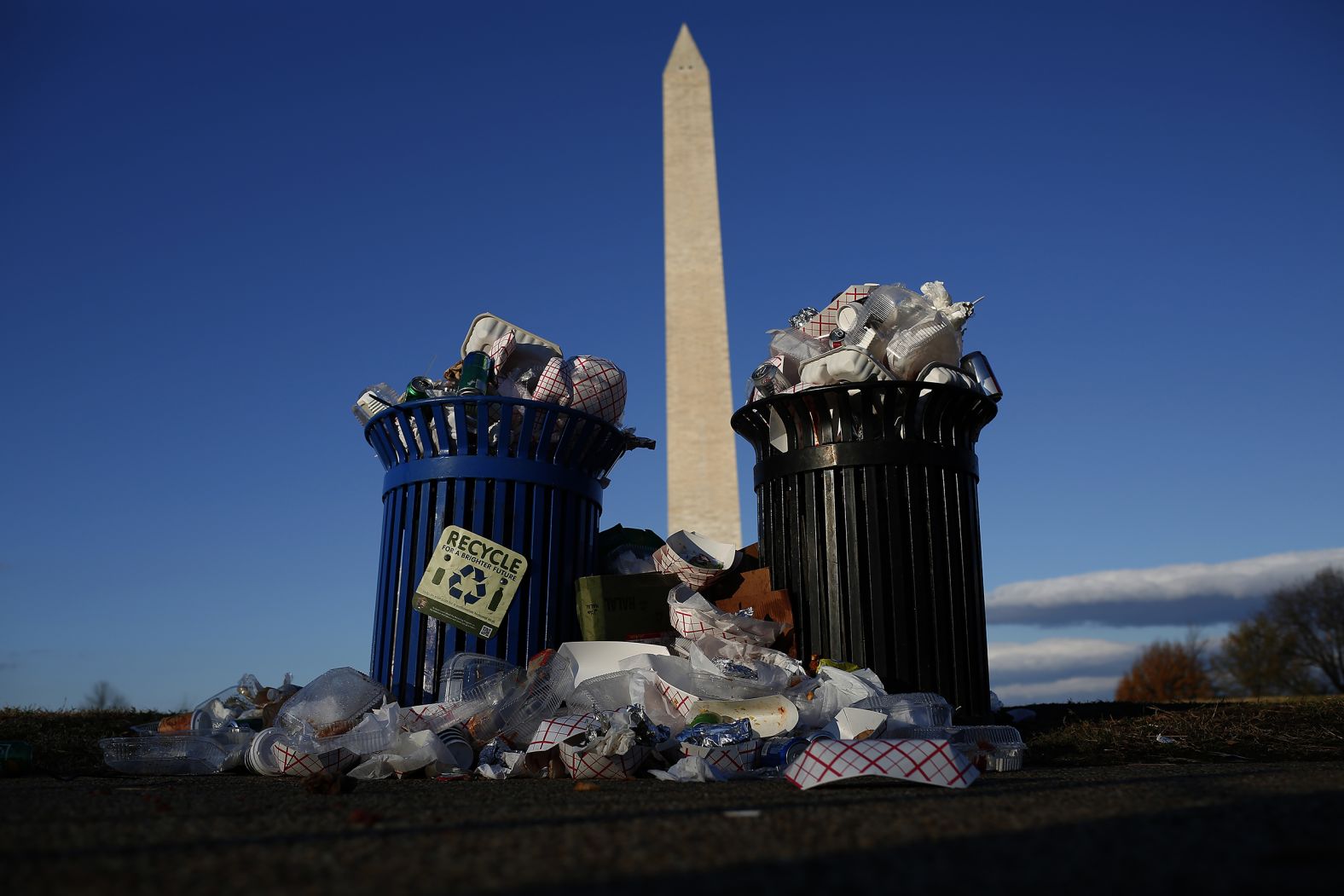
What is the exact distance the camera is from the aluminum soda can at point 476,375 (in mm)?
4102

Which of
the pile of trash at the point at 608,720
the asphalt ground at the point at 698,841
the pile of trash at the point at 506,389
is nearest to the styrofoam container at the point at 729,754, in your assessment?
the pile of trash at the point at 608,720

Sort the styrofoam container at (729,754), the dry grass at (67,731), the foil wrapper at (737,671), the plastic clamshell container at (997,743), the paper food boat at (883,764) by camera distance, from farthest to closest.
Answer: the dry grass at (67,731) < the foil wrapper at (737,671) < the plastic clamshell container at (997,743) < the styrofoam container at (729,754) < the paper food boat at (883,764)

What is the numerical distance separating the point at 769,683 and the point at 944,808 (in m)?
1.45

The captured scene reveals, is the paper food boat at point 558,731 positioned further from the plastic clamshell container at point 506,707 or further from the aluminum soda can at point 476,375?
the aluminum soda can at point 476,375

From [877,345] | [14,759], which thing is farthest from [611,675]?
[14,759]

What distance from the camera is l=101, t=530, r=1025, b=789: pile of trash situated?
2.74m

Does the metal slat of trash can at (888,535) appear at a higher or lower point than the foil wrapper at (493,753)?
higher

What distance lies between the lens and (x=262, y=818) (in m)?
1.73

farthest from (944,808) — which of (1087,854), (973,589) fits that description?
(973,589)

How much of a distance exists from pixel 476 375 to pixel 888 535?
1792 mm

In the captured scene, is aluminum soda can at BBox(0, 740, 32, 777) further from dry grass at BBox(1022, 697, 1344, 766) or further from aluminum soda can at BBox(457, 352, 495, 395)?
dry grass at BBox(1022, 697, 1344, 766)

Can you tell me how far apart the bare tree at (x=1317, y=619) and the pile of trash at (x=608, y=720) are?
2364 cm

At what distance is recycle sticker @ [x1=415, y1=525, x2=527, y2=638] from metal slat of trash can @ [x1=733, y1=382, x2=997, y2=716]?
1087 millimetres

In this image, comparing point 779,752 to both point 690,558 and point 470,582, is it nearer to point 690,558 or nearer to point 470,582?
point 690,558
